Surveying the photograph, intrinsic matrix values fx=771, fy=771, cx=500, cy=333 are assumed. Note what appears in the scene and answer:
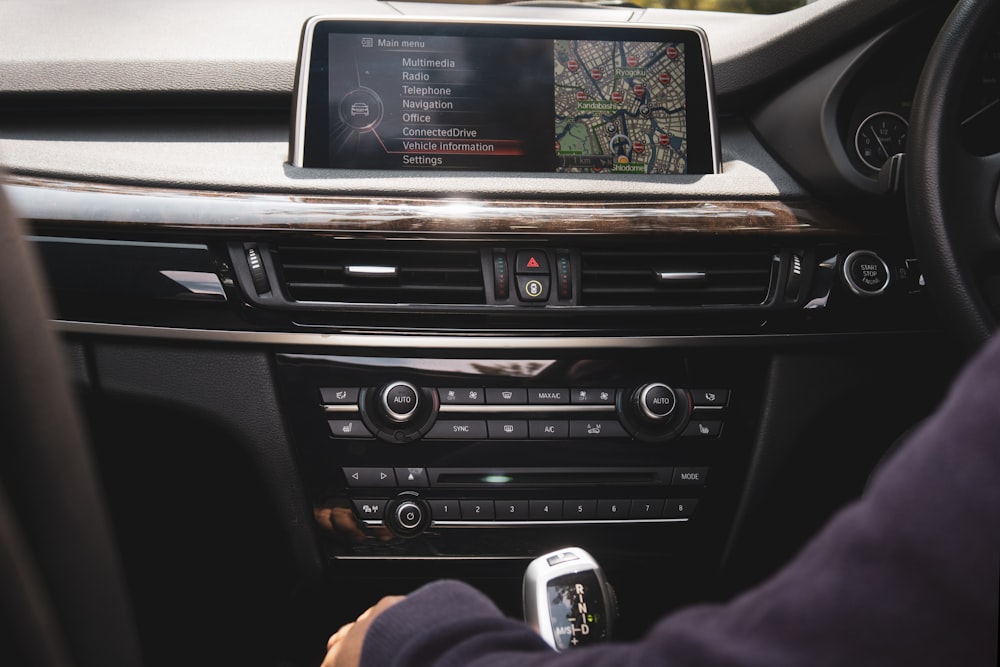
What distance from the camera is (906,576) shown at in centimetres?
40

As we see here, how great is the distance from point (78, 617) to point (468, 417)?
0.88 metres

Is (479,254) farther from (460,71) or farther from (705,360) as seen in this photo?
(705,360)

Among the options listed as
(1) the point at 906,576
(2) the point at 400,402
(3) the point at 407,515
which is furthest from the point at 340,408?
(1) the point at 906,576

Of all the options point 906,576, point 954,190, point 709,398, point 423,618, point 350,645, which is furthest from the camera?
point 709,398

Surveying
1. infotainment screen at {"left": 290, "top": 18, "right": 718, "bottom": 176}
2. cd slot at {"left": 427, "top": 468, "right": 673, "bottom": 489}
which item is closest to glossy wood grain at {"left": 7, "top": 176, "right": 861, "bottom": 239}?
infotainment screen at {"left": 290, "top": 18, "right": 718, "bottom": 176}

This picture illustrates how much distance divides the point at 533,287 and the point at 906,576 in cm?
96

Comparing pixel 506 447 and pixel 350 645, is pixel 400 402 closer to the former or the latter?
pixel 506 447

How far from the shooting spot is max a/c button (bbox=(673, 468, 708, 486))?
4.83 feet

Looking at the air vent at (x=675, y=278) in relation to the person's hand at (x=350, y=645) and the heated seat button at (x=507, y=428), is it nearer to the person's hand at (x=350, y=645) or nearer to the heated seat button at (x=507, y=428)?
the heated seat button at (x=507, y=428)

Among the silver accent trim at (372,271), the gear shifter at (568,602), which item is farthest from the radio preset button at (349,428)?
the gear shifter at (568,602)

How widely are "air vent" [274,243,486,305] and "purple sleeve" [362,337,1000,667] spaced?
91 centimetres

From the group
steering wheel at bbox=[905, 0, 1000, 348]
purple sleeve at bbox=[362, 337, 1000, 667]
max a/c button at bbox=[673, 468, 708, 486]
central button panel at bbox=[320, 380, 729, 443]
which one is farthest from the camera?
max a/c button at bbox=[673, 468, 708, 486]

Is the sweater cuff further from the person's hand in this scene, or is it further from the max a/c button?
the max a/c button

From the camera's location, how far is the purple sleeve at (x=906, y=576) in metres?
0.39
